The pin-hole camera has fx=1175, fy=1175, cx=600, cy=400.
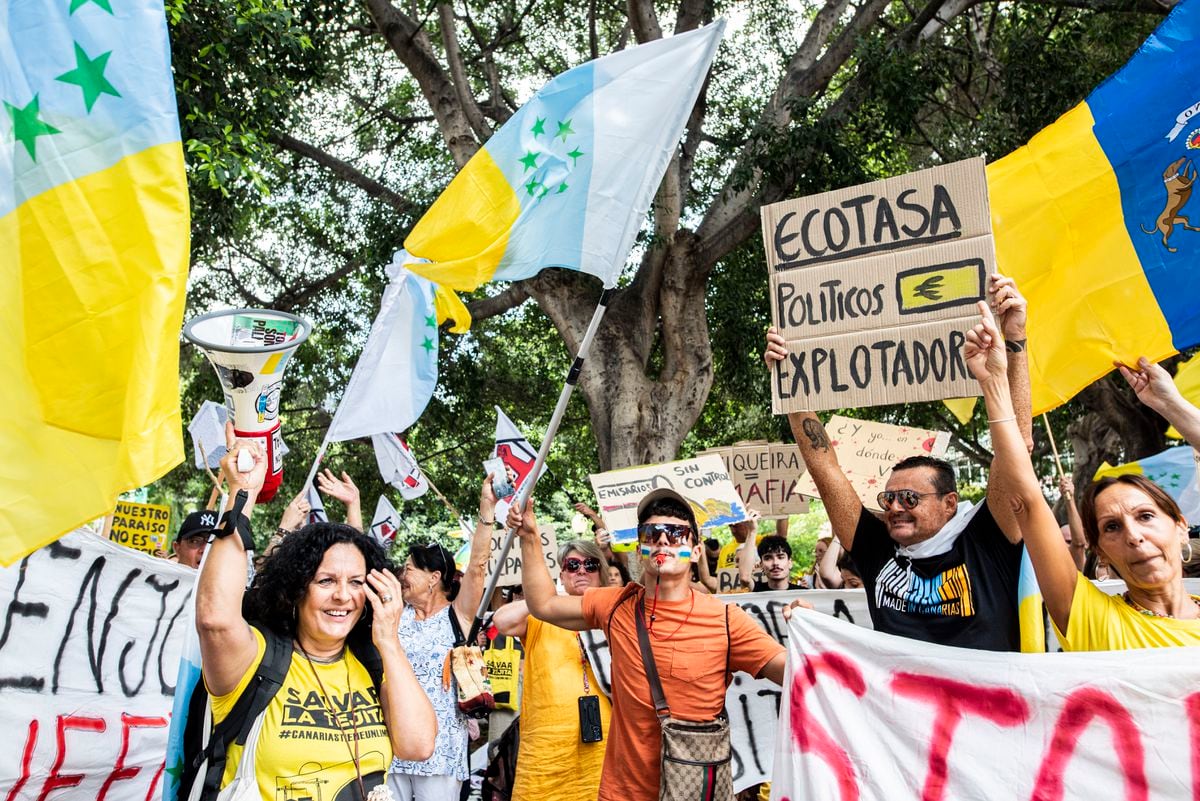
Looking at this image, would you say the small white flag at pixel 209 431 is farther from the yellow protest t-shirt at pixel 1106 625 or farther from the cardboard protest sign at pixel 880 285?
the yellow protest t-shirt at pixel 1106 625

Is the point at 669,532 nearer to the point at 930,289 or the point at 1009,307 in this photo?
the point at 930,289

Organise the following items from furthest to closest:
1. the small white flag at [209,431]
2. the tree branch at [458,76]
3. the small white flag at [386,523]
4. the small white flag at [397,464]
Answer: the tree branch at [458,76]
the small white flag at [386,523]
the small white flag at [397,464]
the small white flag at [209,431]

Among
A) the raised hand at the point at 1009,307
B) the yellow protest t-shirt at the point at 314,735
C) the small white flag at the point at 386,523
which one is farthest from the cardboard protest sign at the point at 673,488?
the yellow protest t-shirt at the point at 314,735

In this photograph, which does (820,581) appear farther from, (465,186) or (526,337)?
(526,337)

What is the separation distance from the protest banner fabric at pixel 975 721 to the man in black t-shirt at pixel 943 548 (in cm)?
13

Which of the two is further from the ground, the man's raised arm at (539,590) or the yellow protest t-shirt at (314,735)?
the man's raised arm at (539,590)

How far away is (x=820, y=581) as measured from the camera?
6742mm

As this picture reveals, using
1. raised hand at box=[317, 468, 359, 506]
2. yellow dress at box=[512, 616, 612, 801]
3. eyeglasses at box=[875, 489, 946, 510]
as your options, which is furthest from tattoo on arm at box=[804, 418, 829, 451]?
raised hand at box=[317, 468, 359, 506]

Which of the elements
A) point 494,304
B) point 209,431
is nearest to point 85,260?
point 209,431

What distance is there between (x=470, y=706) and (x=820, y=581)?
8.62 feet

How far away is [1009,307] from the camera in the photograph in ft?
Result: 11.1

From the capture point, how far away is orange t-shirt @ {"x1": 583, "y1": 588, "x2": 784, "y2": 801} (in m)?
3.92

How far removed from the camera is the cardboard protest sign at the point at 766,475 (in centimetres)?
896

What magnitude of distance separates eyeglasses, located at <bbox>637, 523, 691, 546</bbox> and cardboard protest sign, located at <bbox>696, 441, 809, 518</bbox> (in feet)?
15.8
